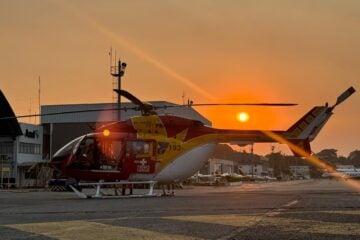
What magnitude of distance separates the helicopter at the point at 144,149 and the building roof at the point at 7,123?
134 feet

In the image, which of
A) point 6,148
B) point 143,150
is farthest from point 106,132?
point 6,148

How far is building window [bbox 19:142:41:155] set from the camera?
72381mm

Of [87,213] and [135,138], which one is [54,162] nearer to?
[135,138]

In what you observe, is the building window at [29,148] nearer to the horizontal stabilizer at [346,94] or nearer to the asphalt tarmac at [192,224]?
the horizontal stabilizer at [346,94]

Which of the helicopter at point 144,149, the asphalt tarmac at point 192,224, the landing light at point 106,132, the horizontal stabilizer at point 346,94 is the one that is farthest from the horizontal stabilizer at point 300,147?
the asphalt tarmac at point 192,224

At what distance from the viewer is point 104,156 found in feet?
84.9

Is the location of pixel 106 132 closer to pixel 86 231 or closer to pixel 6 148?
pixel 86 231

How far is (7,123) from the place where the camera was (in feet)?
225

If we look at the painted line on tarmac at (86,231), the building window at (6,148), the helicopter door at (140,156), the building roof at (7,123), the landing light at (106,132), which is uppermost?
the building roof at (7,123)

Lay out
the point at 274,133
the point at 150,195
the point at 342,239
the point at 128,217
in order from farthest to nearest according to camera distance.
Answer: the point at 274,133 → the point at 150,195 → the point at 128,217 → the point at 342,239

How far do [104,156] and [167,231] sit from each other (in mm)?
15842

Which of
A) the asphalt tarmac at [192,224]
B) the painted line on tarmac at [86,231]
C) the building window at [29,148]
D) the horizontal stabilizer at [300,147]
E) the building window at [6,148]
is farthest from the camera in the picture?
the building window at [29,148]

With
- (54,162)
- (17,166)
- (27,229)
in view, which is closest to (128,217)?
(27,229)

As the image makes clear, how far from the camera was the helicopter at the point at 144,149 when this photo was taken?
84.6ft
